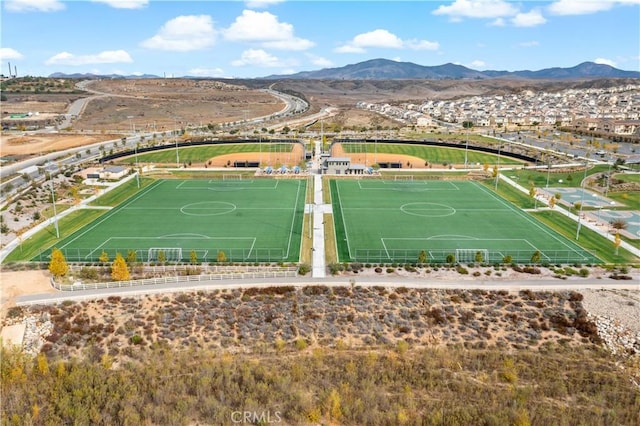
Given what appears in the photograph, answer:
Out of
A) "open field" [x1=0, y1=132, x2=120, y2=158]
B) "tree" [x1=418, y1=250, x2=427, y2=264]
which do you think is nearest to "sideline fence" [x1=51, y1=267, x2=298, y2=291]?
"tree" [x1=418, y1=250, x2=427, y2=264]

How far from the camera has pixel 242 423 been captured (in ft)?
78.1

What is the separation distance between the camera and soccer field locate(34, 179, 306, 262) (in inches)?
1837

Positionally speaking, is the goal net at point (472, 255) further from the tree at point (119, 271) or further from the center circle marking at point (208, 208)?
the tree at point (119, 271)

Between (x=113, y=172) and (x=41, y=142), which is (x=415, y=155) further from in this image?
(x=41, y=142)

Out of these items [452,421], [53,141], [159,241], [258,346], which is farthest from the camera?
[53,141]

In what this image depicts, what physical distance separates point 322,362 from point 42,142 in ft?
385

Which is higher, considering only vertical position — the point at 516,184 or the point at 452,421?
the point at 516,184

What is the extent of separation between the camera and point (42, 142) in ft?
393

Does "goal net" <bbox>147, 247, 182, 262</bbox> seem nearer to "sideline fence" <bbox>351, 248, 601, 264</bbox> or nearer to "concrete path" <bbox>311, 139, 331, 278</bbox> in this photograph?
"concrete path" <bbox>311, 139, 331, 278</bbox>

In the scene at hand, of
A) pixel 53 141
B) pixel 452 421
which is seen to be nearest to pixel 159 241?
pixel 452 421

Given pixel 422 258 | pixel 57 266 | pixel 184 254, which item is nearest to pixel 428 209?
pixel 422 258

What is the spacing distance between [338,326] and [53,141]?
11425cm

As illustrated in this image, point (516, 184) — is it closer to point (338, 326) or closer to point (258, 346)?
point (338, 326)

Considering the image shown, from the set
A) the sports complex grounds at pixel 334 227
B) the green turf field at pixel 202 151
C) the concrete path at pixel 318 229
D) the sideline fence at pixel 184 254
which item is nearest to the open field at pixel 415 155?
the green turf field at pixel 202 151
